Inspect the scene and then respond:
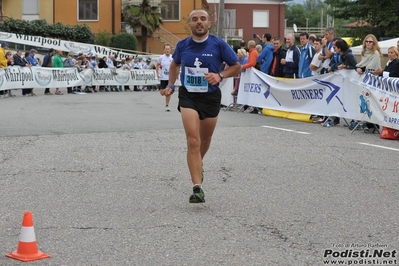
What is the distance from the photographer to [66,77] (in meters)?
31.6

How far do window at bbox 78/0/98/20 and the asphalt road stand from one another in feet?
165

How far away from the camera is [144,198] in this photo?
8.37 m

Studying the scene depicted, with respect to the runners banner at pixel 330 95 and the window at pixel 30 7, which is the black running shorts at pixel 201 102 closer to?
the runners banner at pixel 330 95

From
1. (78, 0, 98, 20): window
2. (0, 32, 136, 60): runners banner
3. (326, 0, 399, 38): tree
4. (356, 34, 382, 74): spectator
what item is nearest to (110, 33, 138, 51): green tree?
(78, 0, 98, 20): window

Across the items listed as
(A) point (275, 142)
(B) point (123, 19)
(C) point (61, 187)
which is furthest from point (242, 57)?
(B) point (123, 19)

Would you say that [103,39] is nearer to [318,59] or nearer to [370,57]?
[318,59]

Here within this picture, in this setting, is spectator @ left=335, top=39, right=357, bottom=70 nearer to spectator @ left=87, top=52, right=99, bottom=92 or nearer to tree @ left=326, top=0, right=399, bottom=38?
spectator @ left=87, top=52, right=99, bottom=92

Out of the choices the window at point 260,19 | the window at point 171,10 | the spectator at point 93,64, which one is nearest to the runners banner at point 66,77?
the spectator at point 93,64

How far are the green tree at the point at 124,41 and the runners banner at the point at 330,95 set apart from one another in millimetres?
39631

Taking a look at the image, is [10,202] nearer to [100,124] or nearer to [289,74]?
[100,124]

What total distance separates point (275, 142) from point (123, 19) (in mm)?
51726

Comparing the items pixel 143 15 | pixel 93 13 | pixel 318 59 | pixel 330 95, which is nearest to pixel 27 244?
pixel 330 95

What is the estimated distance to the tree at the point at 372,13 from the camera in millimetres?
39603

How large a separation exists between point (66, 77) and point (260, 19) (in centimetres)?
4375
